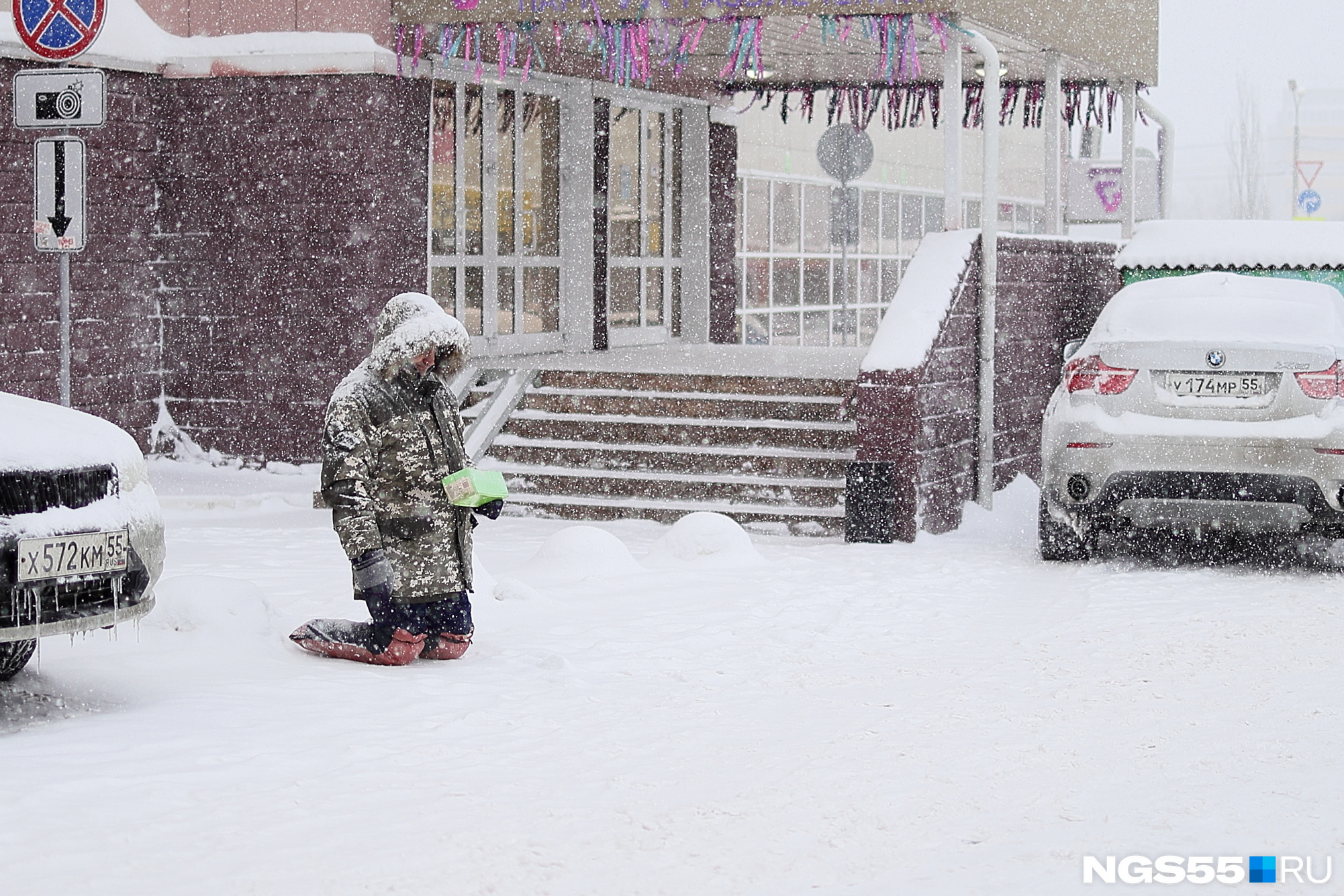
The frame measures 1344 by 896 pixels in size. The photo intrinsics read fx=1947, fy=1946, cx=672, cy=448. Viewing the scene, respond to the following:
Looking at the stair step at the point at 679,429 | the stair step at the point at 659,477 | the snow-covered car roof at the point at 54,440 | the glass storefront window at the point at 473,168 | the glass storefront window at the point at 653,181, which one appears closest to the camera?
the snow-covered car roof at the point at 54,440

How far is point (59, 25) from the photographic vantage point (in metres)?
10.6

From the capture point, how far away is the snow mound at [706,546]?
410 inches

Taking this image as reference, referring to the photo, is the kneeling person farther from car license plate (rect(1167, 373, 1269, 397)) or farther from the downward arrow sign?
car license plate (rect(1167, 373, 1269, 397))

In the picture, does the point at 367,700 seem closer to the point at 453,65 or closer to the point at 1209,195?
the point at 453,65

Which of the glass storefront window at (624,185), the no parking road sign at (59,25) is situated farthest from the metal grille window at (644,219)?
the no parking road sign at (59,25)

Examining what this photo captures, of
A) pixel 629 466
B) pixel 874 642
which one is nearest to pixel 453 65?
pixel 629 466

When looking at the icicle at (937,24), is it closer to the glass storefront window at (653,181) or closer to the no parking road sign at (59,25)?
the no parking road sign at (59,25)

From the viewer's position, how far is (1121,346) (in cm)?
1027

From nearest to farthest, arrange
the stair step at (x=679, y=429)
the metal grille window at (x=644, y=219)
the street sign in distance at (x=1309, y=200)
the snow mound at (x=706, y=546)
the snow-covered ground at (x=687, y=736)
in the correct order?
the snow-covered ground at (x=687, y=736)
the snow mound at (x=706, y=546)
the stair step at (x=679, y=429)
the metal grille window at (x=644, y=219)
the street sign in distance at (x=1309, y=200)

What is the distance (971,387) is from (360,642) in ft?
21.0

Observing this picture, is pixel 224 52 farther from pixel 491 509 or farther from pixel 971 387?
pixel 491 509

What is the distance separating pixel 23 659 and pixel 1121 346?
589 centimetres

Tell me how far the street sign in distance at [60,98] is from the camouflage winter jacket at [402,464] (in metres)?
Result: 3.47

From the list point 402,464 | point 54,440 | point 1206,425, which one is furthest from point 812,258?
point 54,440
